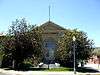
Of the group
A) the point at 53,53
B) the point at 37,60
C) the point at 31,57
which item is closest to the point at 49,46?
the point at 53,53

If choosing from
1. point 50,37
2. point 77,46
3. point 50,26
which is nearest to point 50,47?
point 50,37

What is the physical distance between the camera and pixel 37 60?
42062mm

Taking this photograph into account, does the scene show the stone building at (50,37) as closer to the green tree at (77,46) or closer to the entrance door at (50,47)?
the entrance door at (50,47)

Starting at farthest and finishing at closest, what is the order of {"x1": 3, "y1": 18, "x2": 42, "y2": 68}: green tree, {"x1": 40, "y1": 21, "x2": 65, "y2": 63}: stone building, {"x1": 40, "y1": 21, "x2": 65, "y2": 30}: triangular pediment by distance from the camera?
{"x1": 40, "y1": 21, "x2": 65, "y2": 30}: triangular pediment, {"x1": 40, "y1": 21, "x2": 65, "y2": 63}: stone building, {"x1": 3, "y1": 18, "x2": 42, "y2": 68}: green tree

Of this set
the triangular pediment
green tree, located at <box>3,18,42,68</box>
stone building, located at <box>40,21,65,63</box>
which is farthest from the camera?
the triangular pediment

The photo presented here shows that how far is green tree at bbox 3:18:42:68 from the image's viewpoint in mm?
36344

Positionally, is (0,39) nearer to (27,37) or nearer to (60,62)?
(27,37)

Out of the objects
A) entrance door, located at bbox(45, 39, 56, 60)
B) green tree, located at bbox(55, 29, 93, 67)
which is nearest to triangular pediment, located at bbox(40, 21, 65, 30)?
entrance door, located at bbox(45, 39, 56, 60)

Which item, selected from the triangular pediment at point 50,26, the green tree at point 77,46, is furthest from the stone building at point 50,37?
the green tree at point 77,46

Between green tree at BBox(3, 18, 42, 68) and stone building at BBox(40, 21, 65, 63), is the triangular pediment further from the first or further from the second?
green tree at BBox(3, 18, 42, 68)

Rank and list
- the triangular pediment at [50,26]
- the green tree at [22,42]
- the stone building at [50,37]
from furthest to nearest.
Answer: the triangular pediment at [50,26] < the stone building at [50,37] < the green tree at [22,42]

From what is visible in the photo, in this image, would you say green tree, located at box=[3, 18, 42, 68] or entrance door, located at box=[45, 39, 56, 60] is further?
entrance door, located at box=[45, 39, 56, 60]

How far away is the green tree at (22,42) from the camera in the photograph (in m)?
36.3

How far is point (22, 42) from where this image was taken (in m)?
36.6
